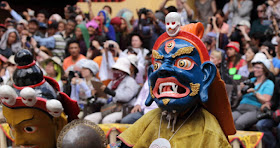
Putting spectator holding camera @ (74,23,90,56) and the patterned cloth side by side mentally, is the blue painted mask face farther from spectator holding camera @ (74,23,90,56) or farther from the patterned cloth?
spectator holding camera @ (74,23,90,56)

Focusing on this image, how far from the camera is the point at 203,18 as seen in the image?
1102cm

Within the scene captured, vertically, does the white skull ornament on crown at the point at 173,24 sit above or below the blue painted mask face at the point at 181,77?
above

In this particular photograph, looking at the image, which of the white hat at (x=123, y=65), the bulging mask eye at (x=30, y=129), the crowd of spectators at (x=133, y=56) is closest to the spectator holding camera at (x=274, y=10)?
the crowd of spectators at (x=133, y=56)

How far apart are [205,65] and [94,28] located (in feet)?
21.4

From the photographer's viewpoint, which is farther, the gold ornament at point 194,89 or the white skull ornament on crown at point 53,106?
the white skull ornament on crown at point 53,106

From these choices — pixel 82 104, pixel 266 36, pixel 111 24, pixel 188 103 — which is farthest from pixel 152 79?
pixel 111 24

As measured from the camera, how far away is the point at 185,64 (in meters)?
3.42

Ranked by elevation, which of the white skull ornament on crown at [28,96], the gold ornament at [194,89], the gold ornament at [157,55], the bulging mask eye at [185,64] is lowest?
the white skull ornament on crown at [28,96]

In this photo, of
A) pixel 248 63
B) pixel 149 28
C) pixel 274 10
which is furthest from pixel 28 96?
pixel 274 10

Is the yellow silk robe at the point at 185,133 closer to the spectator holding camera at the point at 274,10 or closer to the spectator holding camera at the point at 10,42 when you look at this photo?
the spectator holding camera at the point at 274,10

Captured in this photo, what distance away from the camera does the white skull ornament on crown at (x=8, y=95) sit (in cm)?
388

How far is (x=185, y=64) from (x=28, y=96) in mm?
1378

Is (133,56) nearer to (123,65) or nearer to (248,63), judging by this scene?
(123,65)

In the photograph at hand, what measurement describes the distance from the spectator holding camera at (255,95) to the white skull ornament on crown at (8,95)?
11.0 feet
